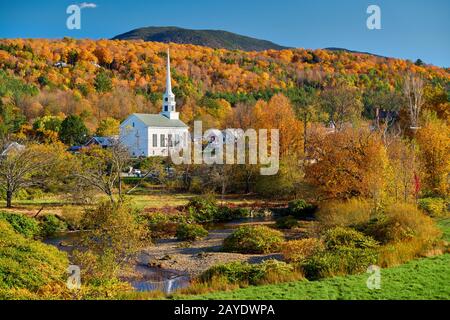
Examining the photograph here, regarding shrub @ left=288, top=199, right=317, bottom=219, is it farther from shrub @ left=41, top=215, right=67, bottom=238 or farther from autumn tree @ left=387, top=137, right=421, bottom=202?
shrub @ left=41, top=215, right=67, bottom=238

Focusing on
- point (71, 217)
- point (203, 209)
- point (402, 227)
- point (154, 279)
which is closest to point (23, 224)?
point (71, 217)

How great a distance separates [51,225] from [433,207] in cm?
2089

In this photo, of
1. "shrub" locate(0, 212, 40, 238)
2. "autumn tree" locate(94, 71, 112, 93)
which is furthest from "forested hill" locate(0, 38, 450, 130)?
"shrub" locate(0, 212, 40, 238)

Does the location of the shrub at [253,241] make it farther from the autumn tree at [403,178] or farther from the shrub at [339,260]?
the autumn tree at [403,178]

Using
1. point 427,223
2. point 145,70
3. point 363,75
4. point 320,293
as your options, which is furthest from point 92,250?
point 363,75

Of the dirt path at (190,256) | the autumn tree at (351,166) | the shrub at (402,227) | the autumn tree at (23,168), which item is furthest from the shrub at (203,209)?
the shrub at (402,227)

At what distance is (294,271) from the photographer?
16.0 metres

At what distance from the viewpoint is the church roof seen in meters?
63.3

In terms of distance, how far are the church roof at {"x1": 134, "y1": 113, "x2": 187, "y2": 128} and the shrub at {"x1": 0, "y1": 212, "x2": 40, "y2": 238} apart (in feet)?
118

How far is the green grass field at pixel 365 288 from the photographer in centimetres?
1306

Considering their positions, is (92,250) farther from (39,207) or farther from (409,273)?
(39,207)

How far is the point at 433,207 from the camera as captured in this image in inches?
1049
